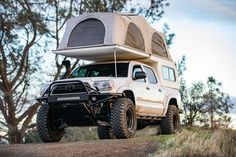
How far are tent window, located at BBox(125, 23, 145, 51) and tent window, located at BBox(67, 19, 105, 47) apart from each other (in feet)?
2.40

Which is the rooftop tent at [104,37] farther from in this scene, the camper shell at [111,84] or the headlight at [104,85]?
the headlight at [104,85]

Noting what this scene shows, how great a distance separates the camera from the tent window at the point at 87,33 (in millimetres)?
13609

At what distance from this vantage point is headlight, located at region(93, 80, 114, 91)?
12.2 meters

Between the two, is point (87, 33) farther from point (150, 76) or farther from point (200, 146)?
point (200, 146)

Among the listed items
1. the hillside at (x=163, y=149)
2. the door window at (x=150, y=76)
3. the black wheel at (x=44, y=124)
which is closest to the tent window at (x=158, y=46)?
the door window at (x=150, y=76)

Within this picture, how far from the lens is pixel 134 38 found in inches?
564

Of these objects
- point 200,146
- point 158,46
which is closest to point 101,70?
point 158,46

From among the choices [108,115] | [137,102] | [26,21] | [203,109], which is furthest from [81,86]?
[203,109]

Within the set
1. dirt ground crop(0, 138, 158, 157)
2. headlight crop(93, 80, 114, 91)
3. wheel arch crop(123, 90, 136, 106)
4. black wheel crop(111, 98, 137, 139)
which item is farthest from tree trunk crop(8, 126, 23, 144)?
dirt ground crop(0, 138, 158, 157)

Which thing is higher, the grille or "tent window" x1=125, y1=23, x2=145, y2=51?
"tent window" x1=125, y1=23, x2=145, y2=51

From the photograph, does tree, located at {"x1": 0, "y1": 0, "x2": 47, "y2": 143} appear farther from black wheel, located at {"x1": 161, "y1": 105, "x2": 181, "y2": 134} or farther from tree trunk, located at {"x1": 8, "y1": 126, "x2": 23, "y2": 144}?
black wheel, located at {"x1": 161, "y1": 105, "x2": 181, "y2": 134}

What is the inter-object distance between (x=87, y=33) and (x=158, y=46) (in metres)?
3.08

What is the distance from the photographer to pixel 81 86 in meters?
12.4

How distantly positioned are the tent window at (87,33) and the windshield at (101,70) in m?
0.82
